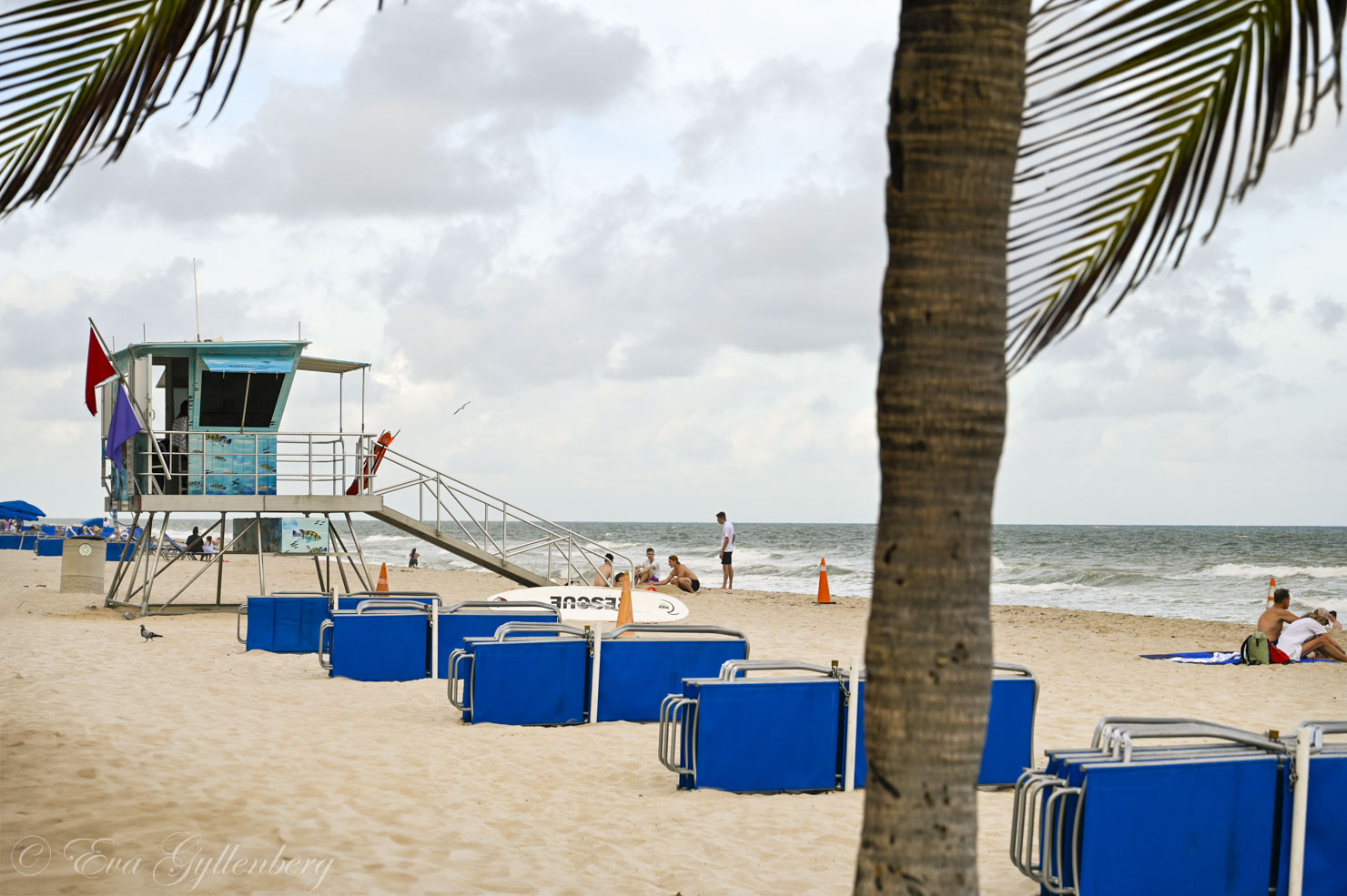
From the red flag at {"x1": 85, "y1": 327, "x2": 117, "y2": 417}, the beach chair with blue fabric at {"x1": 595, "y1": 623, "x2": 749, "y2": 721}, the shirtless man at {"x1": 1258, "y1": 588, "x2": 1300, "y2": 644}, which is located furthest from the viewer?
the red flag at {"x1": 85, "y1": 327, "x2": 117, "y2": 417}

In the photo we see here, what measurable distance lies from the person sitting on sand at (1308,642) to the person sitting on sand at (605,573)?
1063cm

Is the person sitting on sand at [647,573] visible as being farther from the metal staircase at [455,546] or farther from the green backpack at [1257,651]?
the green backpack at [1257,651]

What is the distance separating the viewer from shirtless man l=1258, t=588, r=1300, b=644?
15078mm

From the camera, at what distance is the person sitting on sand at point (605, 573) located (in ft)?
66.8

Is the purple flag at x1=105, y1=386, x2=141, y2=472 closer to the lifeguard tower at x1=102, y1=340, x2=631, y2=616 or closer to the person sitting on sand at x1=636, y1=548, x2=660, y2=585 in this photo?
the lifeguard tower at x1=102, y1=340, x2=631, y2=616

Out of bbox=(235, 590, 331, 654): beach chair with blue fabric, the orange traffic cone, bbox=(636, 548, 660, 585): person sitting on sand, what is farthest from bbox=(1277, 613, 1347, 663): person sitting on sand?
bbox=(636, 548, 660, 585): person sitting on sand

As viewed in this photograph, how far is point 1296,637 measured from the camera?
14.8 m

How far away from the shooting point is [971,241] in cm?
241

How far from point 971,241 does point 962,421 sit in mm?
378

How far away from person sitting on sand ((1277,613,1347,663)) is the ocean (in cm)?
1240

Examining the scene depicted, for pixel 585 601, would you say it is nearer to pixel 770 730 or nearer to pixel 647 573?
pixel 770 730

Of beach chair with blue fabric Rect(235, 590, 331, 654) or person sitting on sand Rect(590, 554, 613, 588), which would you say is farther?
person sitting on sand Rect(590, 554, 613, 588)

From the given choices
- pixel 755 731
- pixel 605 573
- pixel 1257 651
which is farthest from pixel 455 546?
pixel 755 731

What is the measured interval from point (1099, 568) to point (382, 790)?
44.6 m
